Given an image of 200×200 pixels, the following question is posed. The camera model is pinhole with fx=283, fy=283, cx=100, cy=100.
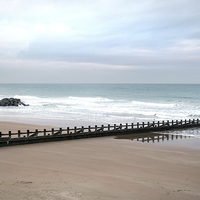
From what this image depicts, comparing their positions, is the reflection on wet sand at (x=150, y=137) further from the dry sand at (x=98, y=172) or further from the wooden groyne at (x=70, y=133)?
the dry sand at (x=98, y=172)

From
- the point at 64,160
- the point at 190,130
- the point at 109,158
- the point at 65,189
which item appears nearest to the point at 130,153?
the point at 109,158

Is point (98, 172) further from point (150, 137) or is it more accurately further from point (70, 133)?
point (150, 137)

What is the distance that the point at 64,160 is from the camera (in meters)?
16.3

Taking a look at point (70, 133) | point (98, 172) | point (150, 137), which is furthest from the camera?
point (150, 137)

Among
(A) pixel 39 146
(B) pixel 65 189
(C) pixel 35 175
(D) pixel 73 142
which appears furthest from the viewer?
(D) pixel 73 142

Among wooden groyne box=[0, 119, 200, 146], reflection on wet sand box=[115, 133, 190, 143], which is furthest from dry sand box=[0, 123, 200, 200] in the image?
reflection on wet sand box=[115, 133, 190, 143]

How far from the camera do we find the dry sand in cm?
1102

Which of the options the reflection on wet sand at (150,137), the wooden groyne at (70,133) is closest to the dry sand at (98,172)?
the wooden groyne at (70,133)

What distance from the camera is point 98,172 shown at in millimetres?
13891

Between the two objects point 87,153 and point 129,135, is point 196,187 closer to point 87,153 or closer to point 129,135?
point 87,153

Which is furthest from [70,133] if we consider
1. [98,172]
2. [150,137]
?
[98,172]

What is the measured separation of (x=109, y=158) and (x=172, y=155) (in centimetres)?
434

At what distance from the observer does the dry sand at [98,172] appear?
11.0 meters

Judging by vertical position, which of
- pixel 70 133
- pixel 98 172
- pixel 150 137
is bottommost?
pixel 98 172
